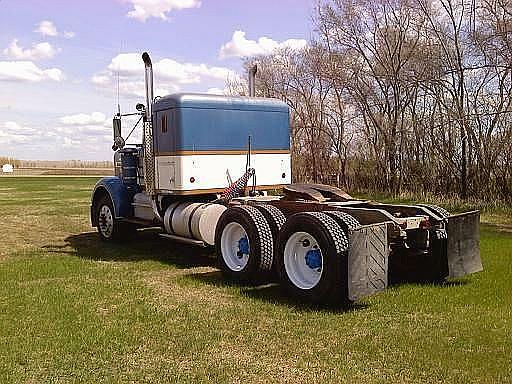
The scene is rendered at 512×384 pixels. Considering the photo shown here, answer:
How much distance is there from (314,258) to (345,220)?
0.56 metres

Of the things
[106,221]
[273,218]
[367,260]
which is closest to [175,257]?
[106,221]

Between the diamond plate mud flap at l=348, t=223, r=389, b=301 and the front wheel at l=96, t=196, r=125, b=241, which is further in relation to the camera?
the front wheel at l=96, t=196, r=125, b=241

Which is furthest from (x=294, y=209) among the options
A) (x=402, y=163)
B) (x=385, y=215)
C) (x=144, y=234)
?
(x=402, y=163)

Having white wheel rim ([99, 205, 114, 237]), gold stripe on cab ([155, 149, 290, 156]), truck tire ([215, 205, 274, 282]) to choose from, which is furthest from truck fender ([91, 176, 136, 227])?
truck tire ([215, 205, 274, 282])

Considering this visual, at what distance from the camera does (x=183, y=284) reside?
8.62 m

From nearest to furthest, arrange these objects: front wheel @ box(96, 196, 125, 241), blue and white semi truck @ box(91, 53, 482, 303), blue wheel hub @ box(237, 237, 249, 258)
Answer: blue and white semi truck @ box(91, 53, 482, 303)
blue wheel hub @ box(237, 237, 249, 258)
front wheel @ box(96, 196, 125, 241)

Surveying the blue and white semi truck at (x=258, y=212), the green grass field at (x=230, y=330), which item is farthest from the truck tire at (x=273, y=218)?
the green grass field at (x=230, y=330)

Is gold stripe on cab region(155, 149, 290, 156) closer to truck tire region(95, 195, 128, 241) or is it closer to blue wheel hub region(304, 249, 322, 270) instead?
truck tire region(95, 195, 128, 241)

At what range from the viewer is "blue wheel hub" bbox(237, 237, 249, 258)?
8.57 meters

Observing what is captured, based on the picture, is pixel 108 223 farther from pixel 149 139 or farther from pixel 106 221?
pixel 149 139

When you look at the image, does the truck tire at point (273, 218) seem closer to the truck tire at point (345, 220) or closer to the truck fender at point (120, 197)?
the truck tire at point (345, 220)

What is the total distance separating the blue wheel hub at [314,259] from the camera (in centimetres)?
721

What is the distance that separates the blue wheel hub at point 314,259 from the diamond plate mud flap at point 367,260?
637mm

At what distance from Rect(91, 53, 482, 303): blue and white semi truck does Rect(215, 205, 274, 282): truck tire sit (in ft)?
0.05
